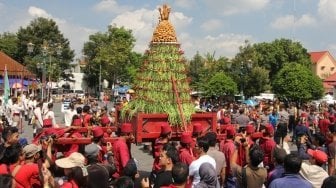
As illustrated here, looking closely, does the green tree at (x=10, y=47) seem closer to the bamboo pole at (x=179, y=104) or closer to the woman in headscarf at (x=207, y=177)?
the bamboo pole at (x=179, y=104)

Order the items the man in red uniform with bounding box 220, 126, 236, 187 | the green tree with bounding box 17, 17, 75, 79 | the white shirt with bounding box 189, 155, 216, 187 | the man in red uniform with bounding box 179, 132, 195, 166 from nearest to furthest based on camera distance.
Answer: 1. the white shirt with bounding box 189, 155, 216, 187
2. the man in red uniform with bounding box 179, 132, 195, 166
3. the man in red uniform with bounding box 220, 126, 236, 187
4. the green tree with bounding box 17, 17, 75, 79

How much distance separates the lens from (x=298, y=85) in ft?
152

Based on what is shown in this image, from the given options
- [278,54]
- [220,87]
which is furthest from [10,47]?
[278,54]

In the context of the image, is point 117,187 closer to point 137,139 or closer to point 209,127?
point 137,139

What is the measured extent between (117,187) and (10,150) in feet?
6.08

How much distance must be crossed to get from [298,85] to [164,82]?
39470mm

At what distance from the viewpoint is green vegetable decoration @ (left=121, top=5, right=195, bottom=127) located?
907 cm

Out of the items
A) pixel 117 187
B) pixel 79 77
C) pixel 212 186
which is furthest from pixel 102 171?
pixel 79 77

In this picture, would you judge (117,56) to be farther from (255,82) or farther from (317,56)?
(317,56)

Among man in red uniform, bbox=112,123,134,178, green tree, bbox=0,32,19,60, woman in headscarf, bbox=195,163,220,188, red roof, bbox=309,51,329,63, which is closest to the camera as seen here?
woman in headscarf, bbox=195,163,220,188

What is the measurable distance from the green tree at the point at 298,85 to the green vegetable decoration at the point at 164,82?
38.9 metres

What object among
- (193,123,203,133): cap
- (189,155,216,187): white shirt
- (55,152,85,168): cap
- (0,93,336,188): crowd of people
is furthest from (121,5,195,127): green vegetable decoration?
(55,152,85,168): cap

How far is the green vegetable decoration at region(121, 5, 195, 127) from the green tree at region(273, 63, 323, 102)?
3887 centimetres

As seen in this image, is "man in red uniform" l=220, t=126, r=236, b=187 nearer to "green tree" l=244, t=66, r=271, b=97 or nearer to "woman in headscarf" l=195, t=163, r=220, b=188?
"woman in headscarf" l=195, t=163, r=220, b=188
